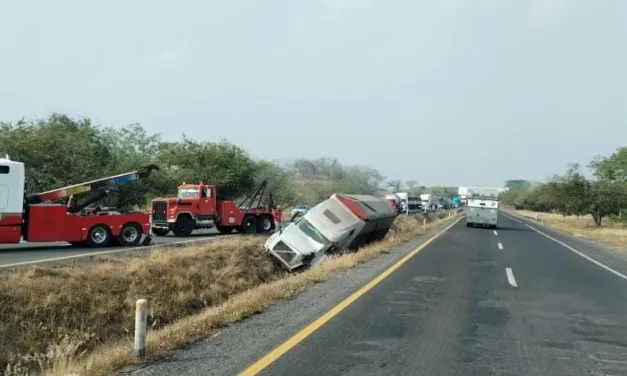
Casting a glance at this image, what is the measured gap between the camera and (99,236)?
71.3ft

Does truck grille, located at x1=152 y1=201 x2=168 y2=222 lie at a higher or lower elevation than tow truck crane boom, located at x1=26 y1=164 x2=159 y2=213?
lower

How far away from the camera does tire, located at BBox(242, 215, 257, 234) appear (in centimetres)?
3145

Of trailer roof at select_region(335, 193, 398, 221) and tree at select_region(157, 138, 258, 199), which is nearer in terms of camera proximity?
trailer roof at select_region(335, 193, 398, 221)

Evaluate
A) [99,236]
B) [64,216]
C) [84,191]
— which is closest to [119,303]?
[64,216]

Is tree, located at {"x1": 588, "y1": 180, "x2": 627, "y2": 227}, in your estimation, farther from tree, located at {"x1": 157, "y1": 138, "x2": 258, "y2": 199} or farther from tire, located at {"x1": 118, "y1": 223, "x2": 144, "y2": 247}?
tire, located at {"x1": 118, "y1": 223, "x2": 144, "y2": 247}

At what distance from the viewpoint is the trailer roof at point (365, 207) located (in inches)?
865

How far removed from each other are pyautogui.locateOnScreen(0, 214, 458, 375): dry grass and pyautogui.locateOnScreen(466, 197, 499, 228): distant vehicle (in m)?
25.4

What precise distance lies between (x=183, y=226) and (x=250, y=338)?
2183cm

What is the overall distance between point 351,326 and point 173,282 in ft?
30.0

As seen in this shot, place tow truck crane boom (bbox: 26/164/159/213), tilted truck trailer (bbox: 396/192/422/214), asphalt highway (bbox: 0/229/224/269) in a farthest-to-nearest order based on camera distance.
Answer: tilted truck trailer (bbox: 396/192/422/214) → tow truck crane boom (bbox: 26/164/159/213) → asphalt highway (bbox: 0/229/224/269)

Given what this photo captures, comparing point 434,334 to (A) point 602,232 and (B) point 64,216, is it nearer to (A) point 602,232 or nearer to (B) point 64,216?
(B) point 64,216

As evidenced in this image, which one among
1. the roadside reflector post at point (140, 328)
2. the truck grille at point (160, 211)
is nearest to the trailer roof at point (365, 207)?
the truck grille at point (160, 211)

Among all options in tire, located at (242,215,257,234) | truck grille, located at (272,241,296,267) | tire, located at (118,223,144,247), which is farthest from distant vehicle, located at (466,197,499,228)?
tire, located at (118,223,144,247)

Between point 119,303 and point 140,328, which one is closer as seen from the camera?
point 140,328
